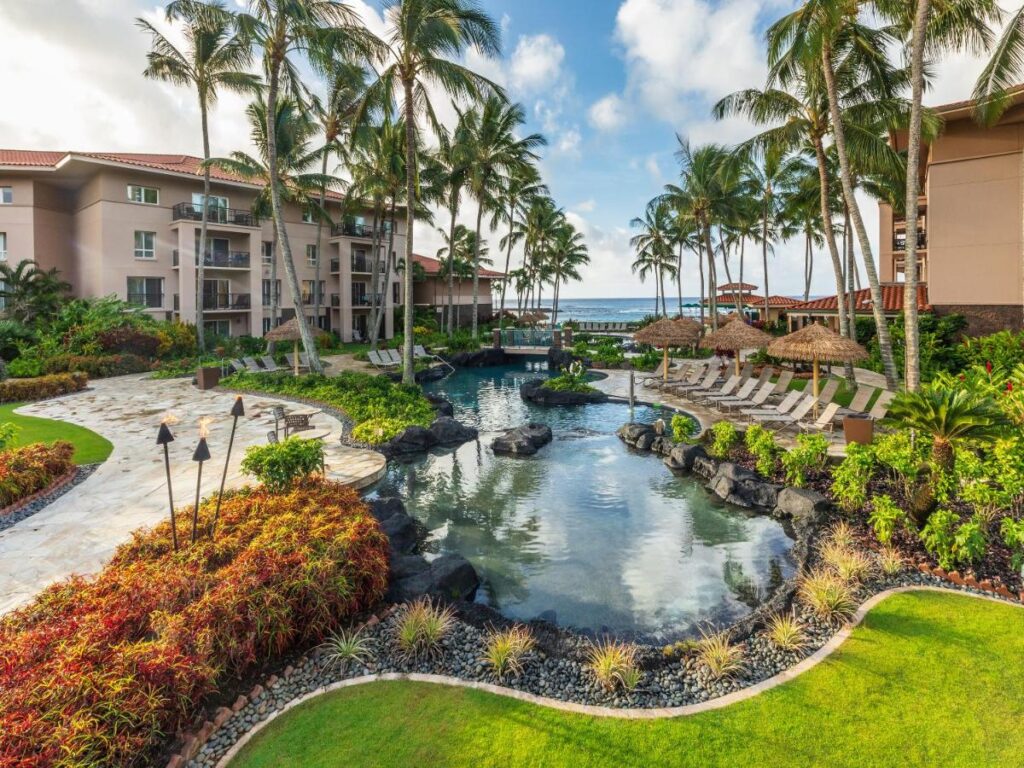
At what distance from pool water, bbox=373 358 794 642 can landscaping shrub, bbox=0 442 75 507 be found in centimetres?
534

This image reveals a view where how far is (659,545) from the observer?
7.94 m

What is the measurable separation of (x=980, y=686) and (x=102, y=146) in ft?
126

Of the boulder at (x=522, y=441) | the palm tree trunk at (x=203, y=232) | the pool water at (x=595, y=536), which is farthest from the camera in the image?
the palm tree trunk at (x=203, y=232)

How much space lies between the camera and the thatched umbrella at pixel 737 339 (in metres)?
17.7

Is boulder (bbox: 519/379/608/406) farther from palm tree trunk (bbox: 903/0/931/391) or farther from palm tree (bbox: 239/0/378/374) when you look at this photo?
palm tree (bbox: 239/0/378/374)

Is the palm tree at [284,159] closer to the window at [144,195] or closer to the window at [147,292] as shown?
the window at [144,195]

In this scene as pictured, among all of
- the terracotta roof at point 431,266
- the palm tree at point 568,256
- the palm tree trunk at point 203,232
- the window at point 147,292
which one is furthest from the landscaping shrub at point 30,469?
the palm tree at point 568,256

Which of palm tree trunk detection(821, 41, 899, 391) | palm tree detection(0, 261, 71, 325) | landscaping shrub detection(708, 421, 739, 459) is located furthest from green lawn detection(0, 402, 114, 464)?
palm tree trunk detection(821, 41, 899, 391)

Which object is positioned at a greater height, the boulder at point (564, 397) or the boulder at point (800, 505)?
the boulder at point (564, 397)

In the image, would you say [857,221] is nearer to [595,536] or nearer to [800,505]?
[800,505]

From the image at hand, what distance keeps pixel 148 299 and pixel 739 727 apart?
1213 inches

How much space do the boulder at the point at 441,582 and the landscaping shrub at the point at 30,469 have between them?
6605mm

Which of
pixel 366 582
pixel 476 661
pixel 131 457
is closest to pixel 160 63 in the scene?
pixel 131 457

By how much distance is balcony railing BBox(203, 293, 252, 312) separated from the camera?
27.9 meters
